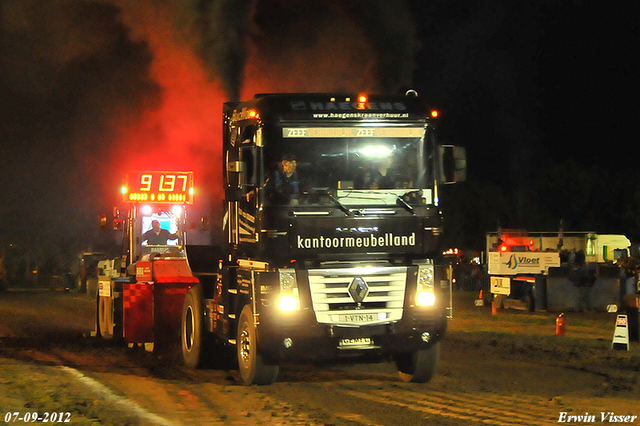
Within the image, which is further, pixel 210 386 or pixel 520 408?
pixel 210 386

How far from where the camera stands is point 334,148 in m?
10.9

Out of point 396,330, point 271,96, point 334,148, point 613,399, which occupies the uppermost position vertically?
point 271,96

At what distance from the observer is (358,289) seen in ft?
35.1

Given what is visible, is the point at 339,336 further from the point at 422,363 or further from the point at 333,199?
the point at 333,199

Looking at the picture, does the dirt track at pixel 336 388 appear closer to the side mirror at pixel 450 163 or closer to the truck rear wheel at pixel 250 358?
the truck rear wheel at pixel 250 358

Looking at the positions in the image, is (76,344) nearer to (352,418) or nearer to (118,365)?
(118,365)

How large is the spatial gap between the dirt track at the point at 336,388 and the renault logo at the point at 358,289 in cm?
118

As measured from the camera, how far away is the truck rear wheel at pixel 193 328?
43.0 ft

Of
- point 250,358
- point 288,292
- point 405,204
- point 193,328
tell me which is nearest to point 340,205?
point 405,204

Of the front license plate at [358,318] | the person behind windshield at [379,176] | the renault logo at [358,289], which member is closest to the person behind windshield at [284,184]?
the person behind windshield at [379,176]

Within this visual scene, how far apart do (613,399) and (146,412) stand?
5.49 metres

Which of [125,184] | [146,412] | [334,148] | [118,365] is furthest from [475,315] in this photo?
[146,412]

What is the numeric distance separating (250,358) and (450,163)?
3.60m

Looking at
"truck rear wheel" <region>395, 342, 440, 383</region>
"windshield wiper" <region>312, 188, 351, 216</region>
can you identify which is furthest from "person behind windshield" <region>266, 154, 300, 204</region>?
"truck rear wheel" <region>395, 342, 440, 383</region>
